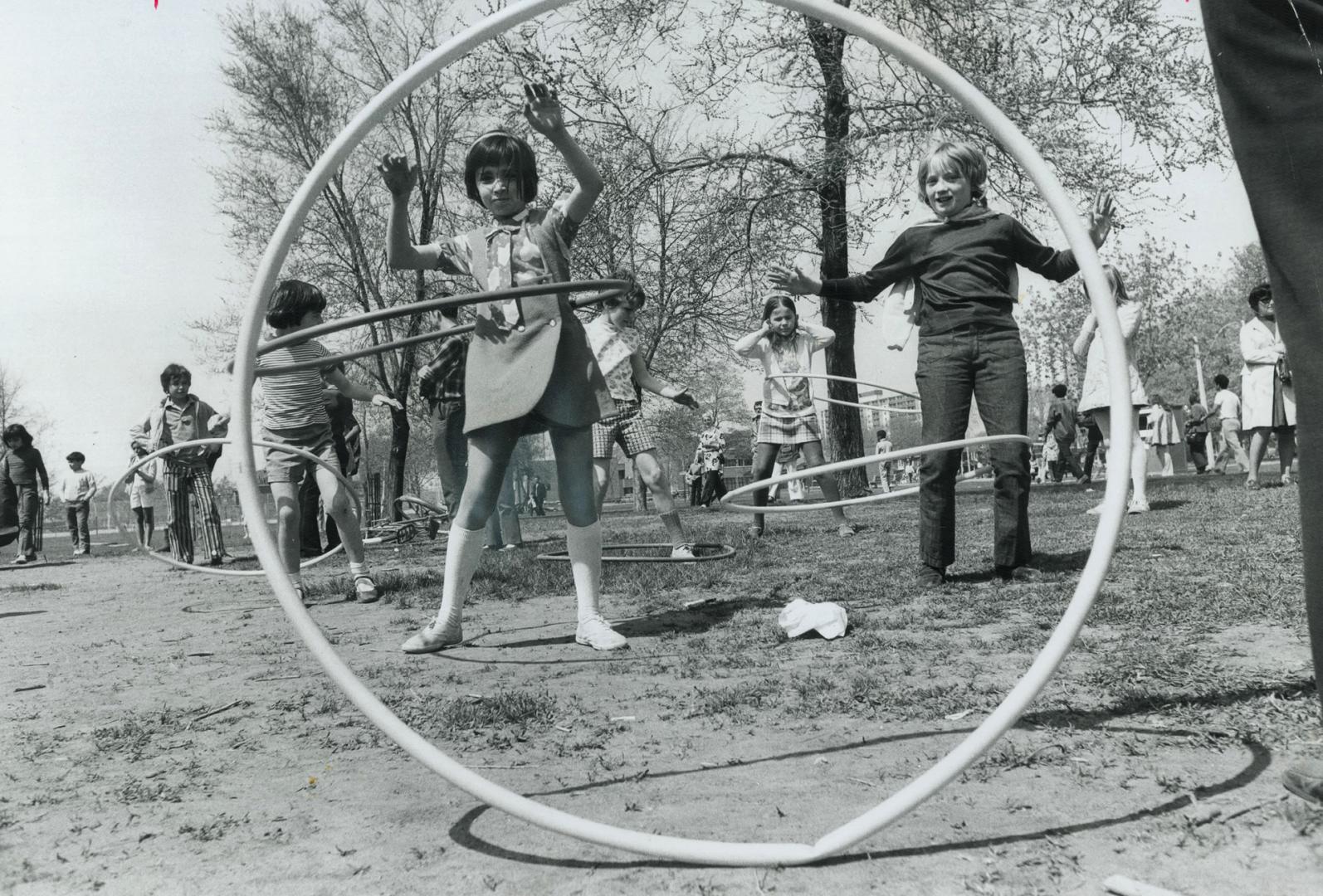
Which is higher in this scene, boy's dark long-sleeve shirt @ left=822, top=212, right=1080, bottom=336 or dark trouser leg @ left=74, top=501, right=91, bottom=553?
boy's dark long-sleeve shirt @ left=822, top=212, right=1080, bottom=336

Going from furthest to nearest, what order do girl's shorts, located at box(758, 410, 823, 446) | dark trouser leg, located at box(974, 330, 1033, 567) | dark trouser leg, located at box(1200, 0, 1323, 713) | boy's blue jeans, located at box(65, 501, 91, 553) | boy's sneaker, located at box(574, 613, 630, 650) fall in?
boy's blue jeans, located at box(65, 501, 91, 553) → girl's shorts, located at box(758, 410, 823, 446) → dark trouser leg, located at box(974, 330, 1033, 567) → boy's sneaker, located at box(574, 613, 630, 650) → dark trouser leg, located at box(1200, 0, 1323, 713)

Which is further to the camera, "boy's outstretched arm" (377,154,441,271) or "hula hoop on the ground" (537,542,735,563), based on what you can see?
"hula hoop on the ground" (537,542,735,563)

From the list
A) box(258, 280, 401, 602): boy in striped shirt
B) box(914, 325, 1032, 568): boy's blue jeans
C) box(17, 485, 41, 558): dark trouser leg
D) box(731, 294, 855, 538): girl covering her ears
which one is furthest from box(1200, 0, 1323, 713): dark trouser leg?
box(17, 485, 41, 558): dark trouser leg

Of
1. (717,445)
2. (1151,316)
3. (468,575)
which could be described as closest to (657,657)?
(468,575)

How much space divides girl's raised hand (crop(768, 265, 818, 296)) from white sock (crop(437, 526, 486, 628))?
1.54 meters

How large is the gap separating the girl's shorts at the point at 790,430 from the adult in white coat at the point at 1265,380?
518 centimetres

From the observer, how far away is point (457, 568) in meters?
4.04

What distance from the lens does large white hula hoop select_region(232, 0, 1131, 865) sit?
1761 millimetres

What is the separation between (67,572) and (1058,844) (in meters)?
10.4

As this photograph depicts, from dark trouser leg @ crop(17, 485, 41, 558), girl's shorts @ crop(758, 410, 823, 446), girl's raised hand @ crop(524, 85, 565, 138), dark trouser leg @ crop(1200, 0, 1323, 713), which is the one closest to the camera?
dark trouser leg @ crop(1200, 0, 1323, 713)

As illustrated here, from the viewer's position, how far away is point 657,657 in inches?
146

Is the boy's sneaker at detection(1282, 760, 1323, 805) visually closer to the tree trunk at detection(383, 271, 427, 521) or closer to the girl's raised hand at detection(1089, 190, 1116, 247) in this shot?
the girl's raised hand at detection(1089, 190, 1116, 247)

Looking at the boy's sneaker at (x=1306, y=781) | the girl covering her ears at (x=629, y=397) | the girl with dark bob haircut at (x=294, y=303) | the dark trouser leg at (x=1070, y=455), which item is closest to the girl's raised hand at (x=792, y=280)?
the girl covering her ears at (x=629, y=397)

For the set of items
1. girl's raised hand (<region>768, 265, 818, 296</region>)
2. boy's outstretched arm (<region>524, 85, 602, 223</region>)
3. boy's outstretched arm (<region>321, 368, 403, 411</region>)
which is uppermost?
boy's outstretched arm (<region>524, 85, 602, 223</region>)
